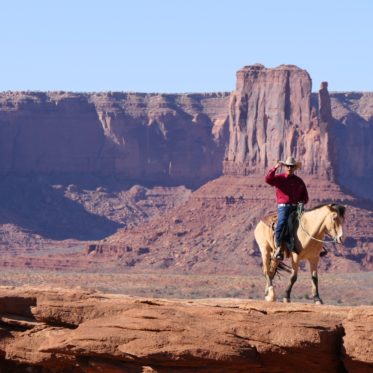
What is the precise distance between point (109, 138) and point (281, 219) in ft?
508

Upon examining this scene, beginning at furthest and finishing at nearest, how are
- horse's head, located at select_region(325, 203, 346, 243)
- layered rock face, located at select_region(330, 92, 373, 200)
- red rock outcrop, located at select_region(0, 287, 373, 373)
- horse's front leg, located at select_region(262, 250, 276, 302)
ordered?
1. layered rock face, located at select_region(330, 92, 373, 200)
2. horse's front leg, located at select_region(262, 250, 276, 302)
3. horse's head, located at select_region(325, 203, 346, 243)
4. red rock outcrop, located at select_region(0, 287, 373, 373)

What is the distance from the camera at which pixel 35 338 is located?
21.0m

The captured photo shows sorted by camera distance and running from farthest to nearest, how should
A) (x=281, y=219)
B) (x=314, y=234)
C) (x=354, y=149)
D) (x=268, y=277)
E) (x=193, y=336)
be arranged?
1. (x=354, y=149)
2. (x=268, y=277)
3. (x=281, y=219)
4. (x=314, y=234)
5. (x=193, y=336)

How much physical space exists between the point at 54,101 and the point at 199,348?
519 ft

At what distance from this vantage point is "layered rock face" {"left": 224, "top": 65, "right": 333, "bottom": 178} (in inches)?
5044

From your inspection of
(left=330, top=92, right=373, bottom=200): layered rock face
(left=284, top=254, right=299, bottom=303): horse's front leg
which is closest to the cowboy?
(left=284, top=254, right=299, bottom=303): horse's front leg

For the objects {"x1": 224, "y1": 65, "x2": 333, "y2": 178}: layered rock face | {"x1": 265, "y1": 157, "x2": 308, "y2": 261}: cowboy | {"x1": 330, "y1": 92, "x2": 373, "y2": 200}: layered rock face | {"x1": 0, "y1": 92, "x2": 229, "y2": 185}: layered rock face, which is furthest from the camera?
{"x1": 0, "y1": 92, "x2": 229, "y2": 185}: layered rock face

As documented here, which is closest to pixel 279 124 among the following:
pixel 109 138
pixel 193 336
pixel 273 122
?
pixel 273 122

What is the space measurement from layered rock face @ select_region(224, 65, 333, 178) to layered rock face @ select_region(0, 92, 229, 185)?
4302 cm

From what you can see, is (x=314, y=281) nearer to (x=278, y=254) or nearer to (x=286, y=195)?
(x=278, y=254)

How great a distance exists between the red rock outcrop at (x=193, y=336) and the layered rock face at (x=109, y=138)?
15300 centimetres

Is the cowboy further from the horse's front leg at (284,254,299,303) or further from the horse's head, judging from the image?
the horse's head

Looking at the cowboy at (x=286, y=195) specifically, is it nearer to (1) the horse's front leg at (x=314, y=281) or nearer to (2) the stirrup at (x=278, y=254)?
(2) the stirrup at (x=278, y=254)

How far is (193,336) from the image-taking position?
19.5 m
